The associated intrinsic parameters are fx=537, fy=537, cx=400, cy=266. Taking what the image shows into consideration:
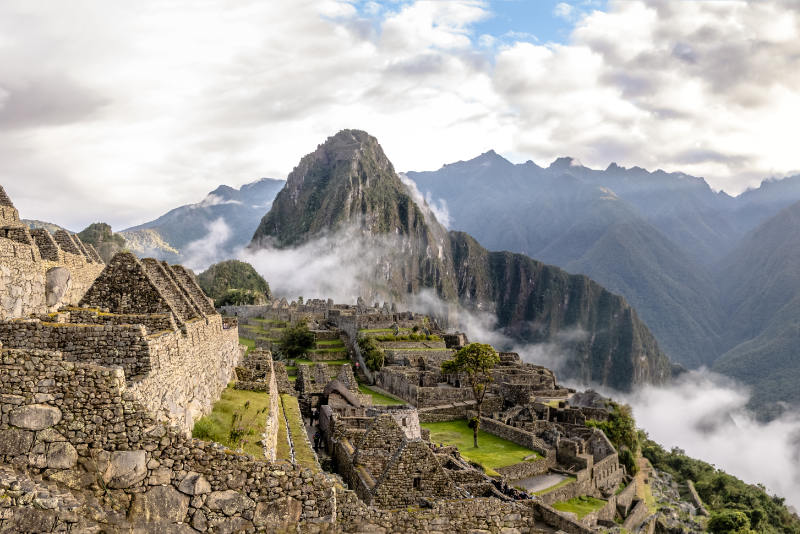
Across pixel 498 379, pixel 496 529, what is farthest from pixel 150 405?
pixel 498 379

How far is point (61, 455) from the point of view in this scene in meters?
5.81

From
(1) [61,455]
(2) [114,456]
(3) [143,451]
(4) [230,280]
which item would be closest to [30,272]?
(1) [61,455]

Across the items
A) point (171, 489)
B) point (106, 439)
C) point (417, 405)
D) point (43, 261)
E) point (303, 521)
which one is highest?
point (43, 261)

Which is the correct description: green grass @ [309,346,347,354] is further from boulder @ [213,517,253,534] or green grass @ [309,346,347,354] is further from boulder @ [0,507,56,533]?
boulder @ [0,507,56,533]

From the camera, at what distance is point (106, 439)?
19.5 feet

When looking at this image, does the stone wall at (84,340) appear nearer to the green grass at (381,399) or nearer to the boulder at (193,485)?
the boulder at (193,485)

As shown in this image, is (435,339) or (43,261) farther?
(435,339)

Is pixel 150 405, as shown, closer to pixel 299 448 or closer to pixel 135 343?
pixel 135 343

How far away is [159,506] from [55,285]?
1166 centimetres

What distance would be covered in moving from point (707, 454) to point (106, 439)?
7020 inches

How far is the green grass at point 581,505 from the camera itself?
2584 centimetres

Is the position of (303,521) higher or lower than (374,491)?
higher

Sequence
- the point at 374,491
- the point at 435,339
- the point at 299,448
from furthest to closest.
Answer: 1. the point at 435,339
2. the point at 299,448
3. the point at 374,491

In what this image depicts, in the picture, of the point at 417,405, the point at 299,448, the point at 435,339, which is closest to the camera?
the point at 299,448
